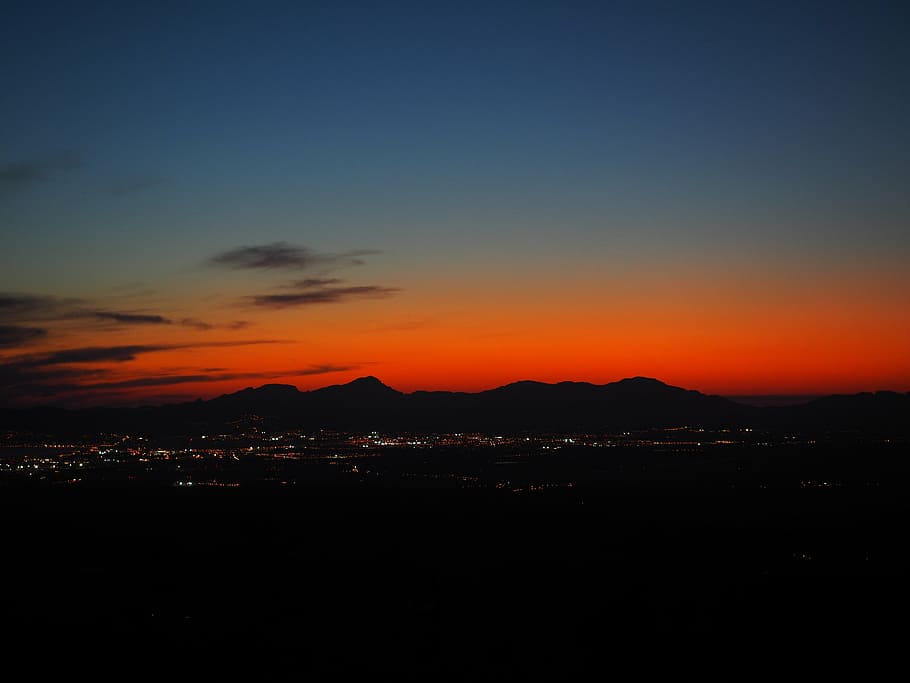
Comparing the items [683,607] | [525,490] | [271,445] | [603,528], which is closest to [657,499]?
[525,490]

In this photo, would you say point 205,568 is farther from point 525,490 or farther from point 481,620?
point 525,490

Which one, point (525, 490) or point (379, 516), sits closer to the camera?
point (379, 516)

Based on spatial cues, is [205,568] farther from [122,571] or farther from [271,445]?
[271,445]

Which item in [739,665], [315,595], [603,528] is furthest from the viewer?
[603,528]

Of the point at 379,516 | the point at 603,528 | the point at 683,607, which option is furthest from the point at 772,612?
the point at 379,516

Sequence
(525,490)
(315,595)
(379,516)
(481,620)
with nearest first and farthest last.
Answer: (481,620), (315,595), (379,516), (525,490)

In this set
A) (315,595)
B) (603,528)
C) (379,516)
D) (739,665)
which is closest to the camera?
(739,665)
